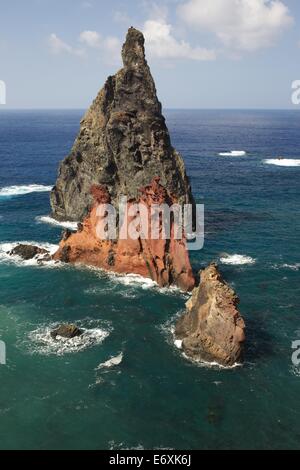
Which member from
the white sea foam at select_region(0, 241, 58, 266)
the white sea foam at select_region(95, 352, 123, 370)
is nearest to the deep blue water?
the white sea foam at select_region(95, 352, 123, 370)

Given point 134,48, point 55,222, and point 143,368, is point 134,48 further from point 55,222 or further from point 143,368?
point 143,368

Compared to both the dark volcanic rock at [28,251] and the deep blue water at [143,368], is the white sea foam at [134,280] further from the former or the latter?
the dark volcanic rock at [28,251]

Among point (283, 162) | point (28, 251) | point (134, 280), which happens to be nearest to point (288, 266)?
point (134, 280)

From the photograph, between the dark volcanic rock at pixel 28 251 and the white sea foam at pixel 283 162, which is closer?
the dark volcanic rock at pixel 28 251

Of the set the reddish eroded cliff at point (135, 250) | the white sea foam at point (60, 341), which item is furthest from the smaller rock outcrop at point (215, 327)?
the reddish eroded cliff at point (135, 250)

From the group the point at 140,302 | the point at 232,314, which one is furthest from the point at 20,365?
the point at 232,314
